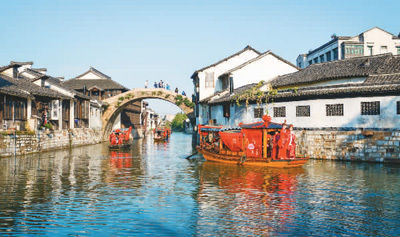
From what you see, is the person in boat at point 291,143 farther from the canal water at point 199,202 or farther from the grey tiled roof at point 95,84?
the grey tiled roof at point 95,84


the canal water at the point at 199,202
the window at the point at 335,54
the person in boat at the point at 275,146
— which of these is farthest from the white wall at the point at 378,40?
the person in boat at the point at 275,146

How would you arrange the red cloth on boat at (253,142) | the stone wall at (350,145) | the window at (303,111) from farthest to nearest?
1. the window at (303,111)
2. the stone wall at (350,145)
3. the red cloth on boat at (253,142)

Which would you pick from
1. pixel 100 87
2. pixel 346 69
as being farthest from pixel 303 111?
pixel 100 87

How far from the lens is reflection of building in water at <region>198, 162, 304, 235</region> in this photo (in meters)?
9.68

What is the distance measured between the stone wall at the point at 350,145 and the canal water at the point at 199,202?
7.97ft

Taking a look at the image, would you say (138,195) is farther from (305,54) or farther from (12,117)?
(305,54)

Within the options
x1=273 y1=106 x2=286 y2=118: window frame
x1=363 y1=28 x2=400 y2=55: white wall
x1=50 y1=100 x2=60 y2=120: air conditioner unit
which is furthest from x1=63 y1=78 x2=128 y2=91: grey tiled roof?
x1=363 y1=28 x2=400 y2=55: white wall

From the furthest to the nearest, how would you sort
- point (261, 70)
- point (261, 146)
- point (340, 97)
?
point (261, 70), point (340, 97), point (261, 146)

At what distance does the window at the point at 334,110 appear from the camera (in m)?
24.6

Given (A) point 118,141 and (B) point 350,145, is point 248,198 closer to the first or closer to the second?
(B) point 350,145

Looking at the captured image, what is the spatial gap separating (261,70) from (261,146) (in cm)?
1756

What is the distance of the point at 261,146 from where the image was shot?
21703mm

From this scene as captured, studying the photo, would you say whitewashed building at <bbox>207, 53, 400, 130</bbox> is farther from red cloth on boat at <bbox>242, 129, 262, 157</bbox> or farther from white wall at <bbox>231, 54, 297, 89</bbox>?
white wall at <bbox>231, 54, 297, 89</bbox>

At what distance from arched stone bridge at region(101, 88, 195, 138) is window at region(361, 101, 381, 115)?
2680 centimetres
